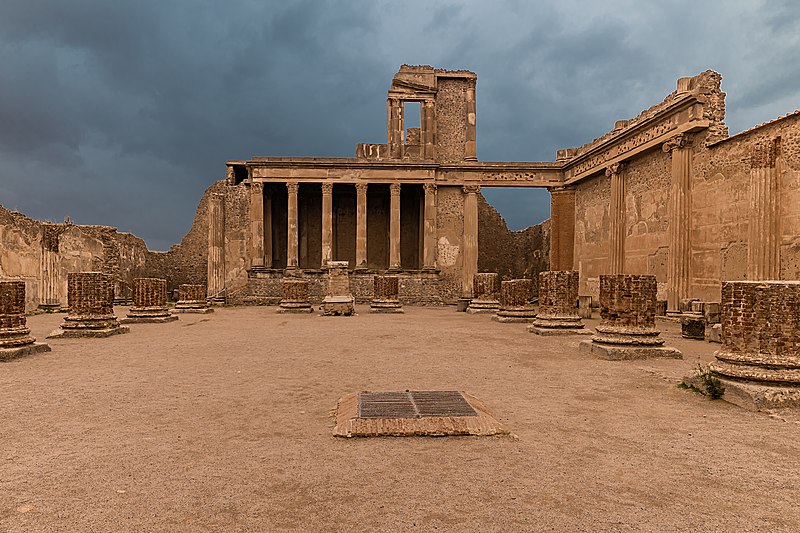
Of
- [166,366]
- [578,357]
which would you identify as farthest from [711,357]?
[166,366]

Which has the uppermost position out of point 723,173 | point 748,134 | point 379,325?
point 748,134

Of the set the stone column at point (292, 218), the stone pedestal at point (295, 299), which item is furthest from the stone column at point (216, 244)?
the stone pedestal at point (295, 299)

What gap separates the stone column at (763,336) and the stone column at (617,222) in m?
13.0

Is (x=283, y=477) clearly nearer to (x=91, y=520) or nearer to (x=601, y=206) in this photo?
(x=91, y=520)

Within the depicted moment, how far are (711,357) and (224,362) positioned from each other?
7564mm

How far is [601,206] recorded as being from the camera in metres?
19.6

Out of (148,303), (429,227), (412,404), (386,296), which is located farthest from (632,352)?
(429,227)

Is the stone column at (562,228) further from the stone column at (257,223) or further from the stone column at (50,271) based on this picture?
the stone column at (50,271)

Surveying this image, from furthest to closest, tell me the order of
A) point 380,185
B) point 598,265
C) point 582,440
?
1. point 380,185
2. point 598,265
3. point 582,440


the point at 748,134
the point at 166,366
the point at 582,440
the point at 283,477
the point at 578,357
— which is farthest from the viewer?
the point at 748,134

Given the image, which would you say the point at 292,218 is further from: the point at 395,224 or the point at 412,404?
the point at 412,404

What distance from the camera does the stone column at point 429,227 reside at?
22.3 meters

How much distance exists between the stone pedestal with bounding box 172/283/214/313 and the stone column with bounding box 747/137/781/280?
16.3 metres

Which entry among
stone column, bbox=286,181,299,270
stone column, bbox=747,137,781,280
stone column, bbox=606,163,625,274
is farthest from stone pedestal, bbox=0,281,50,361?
→ stone column, bbox=606,163,625,274
